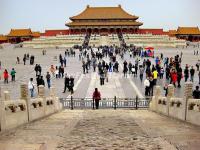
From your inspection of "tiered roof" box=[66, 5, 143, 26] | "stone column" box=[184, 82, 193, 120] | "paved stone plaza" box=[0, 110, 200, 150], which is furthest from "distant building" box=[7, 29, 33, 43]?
"stone column" box=[184, 82, 193, 120]

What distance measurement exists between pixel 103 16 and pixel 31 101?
3093 inches

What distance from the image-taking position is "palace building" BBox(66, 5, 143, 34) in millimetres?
85250

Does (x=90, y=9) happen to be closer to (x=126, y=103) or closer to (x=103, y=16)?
(x=103, y=16)

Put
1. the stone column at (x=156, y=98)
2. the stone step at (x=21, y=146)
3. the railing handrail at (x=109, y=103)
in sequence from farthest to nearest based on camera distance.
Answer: the railing handrail at (x=109, y=103), the stone column at (x=156, y=98), the stone step at (x=21, y=146)

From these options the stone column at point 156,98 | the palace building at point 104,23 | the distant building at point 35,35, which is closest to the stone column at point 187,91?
the stone column at point 156,98

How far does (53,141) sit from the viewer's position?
7.22 metres

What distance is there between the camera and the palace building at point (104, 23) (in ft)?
280

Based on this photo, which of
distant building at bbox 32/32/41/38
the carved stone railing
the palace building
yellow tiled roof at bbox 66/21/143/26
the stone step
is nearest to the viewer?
the stone step

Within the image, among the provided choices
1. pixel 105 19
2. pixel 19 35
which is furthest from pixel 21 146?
pixel 19 35

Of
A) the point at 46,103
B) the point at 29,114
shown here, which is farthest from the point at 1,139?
the point at 46,103

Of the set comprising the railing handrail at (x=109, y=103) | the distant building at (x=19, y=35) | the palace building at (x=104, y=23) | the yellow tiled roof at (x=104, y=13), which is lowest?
the railing handrail at (x=109, y=103)

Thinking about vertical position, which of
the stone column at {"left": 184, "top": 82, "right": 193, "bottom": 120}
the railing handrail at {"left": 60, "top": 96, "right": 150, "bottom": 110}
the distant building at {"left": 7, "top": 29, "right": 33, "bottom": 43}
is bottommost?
the railing handrail at {"left": 60, "top": 96, "right": 150, "bottom": 110}

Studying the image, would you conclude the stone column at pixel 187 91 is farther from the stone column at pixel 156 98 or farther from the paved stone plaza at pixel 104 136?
the stone column at pixel 156 98

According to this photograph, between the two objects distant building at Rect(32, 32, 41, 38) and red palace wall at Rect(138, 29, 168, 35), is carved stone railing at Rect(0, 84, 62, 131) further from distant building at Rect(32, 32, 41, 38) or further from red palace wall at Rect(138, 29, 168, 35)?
distant building at Rect(32, 32, 41, 38)
